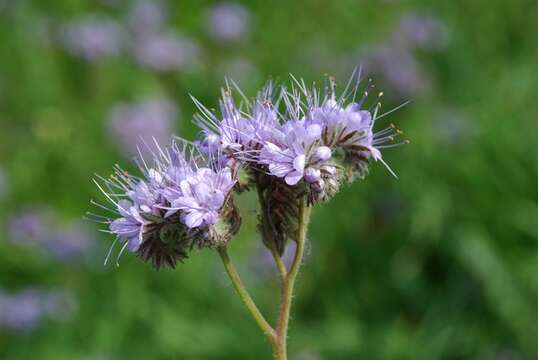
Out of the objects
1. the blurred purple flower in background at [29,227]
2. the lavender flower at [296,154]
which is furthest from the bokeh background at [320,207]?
the lavender flower at [296,154]

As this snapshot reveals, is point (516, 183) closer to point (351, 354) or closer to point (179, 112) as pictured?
point (351, 354)

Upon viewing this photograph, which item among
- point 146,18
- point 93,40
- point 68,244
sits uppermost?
point 146,18

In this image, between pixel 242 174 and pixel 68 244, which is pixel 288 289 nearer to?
pixel 242 174

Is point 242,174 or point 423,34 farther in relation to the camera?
point 423,34

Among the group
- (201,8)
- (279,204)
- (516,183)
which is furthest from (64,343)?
(201,8)

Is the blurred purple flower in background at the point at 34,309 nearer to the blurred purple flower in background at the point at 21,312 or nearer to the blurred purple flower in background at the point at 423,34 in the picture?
the blurred purple flower in background at the point at 21,312

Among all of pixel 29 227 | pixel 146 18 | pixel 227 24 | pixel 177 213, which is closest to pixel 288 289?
pixel 177 213
